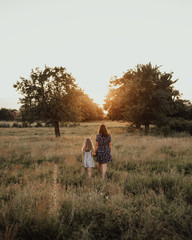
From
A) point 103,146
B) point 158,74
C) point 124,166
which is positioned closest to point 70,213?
point 103,146

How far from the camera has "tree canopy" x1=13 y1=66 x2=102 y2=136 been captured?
20047 mm

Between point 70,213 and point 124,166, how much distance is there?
5.42 meters

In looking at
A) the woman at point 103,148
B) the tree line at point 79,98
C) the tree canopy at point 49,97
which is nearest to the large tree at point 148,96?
the tree line at point 79,98

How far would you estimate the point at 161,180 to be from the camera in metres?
5.99

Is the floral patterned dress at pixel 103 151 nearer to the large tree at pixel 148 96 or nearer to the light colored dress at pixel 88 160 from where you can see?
the light colored dress at pixel 88 160

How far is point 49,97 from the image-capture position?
20.5m

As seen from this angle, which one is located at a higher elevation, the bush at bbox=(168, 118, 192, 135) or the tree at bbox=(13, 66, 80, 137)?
the tree at bbox=(13, 66, 80, 137)

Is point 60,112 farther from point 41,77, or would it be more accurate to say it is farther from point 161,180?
point 161,180

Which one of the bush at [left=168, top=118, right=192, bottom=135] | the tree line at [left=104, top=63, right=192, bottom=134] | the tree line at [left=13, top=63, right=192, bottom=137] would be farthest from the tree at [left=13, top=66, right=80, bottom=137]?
the bush at [left=168, top=118, right=192, bottom=135]

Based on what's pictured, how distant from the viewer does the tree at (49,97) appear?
65.7ft

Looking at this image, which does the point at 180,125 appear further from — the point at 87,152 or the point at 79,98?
the point at 87,152

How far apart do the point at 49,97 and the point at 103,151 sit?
1453 cm

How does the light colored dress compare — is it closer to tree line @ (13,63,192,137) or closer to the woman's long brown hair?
the woman's long brown hair

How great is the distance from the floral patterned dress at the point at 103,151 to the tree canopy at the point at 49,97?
12.7m
